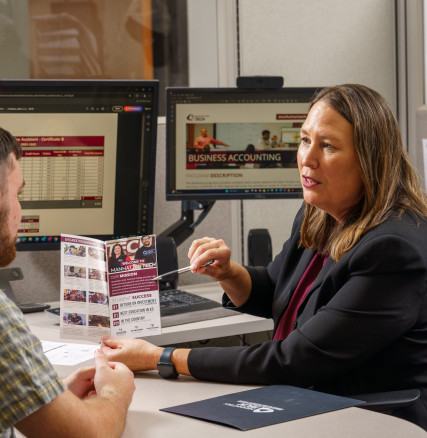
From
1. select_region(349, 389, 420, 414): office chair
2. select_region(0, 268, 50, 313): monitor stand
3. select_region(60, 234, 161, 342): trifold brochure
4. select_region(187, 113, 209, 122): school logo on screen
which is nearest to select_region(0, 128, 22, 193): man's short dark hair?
select_region(60, 234, 161, 342): trifold brochure

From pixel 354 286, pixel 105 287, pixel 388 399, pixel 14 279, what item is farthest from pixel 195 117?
pixel 388 399

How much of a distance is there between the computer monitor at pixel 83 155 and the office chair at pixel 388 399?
88 centimetres

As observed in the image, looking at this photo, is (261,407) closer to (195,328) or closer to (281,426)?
(281,426)

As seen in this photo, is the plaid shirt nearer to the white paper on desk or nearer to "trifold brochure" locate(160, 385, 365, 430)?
"trifold brochure" locate(160, 385, 365, 430)

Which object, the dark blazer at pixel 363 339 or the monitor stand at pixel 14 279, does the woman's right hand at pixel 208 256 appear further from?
the monitor stand at pixel 14 279

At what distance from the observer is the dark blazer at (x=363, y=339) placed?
116cm

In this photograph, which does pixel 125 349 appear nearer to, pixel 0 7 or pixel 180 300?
pixel 180 300

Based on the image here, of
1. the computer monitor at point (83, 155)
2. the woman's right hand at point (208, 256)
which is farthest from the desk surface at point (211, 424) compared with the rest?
the computer monitor at point (83, 155)

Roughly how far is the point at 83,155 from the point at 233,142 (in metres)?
0.42

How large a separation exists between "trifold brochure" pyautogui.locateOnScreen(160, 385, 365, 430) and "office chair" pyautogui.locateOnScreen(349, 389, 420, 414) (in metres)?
0.06

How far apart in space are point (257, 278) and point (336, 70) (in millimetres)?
909

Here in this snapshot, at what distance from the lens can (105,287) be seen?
1.26 m

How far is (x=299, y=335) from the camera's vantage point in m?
1.18

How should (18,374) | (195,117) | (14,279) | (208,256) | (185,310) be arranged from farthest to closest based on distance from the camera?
(195,117) < (14,279) < (185,310) < (208,256) < (18,374)
